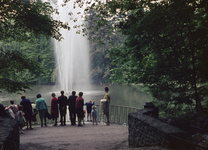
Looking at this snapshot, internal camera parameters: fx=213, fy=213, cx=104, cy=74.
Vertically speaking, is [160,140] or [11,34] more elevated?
[11,34]

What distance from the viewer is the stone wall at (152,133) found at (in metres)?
4.24

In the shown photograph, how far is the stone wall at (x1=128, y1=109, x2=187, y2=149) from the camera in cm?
424

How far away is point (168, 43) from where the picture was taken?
23.2ft

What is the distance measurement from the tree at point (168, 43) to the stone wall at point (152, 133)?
1.54 m

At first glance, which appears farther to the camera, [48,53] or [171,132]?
[48,53]

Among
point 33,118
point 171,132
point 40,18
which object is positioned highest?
point 40,18

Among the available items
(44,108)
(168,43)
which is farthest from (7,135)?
(44,108)

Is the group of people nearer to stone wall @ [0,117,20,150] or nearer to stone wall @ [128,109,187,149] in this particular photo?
stone wall @ [0,117,20,150]

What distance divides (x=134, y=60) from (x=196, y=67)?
2243 mm

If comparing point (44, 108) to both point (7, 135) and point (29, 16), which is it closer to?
point (29, 16)

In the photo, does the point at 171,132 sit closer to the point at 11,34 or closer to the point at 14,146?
the point at 14,146

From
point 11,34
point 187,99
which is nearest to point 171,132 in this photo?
point 187,99

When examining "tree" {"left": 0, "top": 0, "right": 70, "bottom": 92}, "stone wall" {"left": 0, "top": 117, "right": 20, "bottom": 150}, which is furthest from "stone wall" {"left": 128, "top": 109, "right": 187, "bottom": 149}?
"tree" {"left": 0, "top": 0, "right": 70, "bottom": 92}

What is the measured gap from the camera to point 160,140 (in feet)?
15.0
